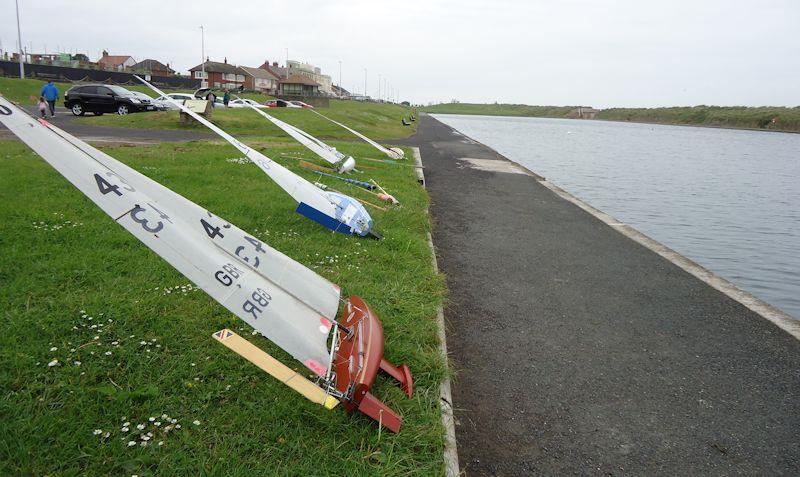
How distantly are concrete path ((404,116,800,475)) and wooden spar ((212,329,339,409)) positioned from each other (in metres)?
1.35

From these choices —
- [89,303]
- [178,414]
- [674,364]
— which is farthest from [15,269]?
[674,364]

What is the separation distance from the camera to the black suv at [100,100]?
30.5m

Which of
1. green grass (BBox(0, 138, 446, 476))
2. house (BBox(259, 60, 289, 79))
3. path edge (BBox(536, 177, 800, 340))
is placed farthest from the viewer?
house (BBox(259, 60, 289, 79))

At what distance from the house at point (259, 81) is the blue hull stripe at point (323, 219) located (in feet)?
368

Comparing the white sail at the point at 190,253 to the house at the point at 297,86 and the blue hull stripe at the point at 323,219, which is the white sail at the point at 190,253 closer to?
the blue hull stripe at the point at 323,219

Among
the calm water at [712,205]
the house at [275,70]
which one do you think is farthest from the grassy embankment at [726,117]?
the house at [275,70]

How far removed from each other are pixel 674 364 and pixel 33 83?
53338 mm

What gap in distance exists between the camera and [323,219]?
8.79 meters

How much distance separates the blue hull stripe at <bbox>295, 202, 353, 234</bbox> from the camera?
8.70 m

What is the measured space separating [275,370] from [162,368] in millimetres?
1490

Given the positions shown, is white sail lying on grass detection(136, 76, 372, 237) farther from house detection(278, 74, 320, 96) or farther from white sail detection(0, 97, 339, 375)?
house detection(278, 74, 320, 96)

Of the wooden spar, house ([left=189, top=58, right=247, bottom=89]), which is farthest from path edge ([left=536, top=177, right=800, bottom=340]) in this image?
house ([left=189, top=58, right=247, bottom=89])

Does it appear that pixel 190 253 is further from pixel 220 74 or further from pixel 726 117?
pixel 726 117

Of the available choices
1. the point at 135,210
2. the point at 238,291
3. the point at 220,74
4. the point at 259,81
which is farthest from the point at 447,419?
the point at 259,81
